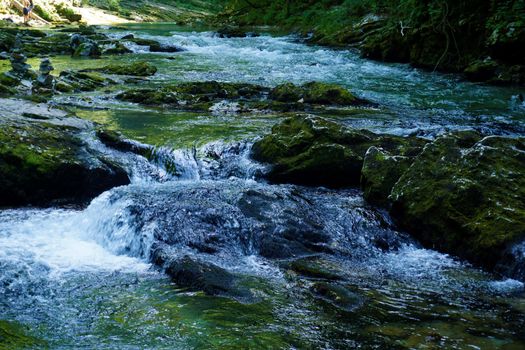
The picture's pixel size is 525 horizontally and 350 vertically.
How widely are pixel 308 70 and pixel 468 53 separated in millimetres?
5768

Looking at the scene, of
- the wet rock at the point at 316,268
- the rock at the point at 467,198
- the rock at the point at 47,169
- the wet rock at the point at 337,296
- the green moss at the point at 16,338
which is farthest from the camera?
the rock at the point at 47,169

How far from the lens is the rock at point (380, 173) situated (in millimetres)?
8164

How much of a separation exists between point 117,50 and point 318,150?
19487 mm

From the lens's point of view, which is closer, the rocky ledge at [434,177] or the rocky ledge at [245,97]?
the rocky ledge at [434,177]

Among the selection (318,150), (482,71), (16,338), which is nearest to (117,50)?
(482,71)

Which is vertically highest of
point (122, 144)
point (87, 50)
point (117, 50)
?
point (117, 50)

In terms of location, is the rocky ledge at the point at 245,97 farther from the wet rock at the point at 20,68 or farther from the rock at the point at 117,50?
the rock at the point at 117,50

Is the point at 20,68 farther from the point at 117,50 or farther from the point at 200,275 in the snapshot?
the point at 200,275

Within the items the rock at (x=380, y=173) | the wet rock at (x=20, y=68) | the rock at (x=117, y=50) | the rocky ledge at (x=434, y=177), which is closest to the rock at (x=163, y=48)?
the rock at (x=117, y=50)

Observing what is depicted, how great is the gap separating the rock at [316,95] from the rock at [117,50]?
44.3 ft

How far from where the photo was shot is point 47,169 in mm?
8500

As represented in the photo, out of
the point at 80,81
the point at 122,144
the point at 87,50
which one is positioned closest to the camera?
the point at 122,144

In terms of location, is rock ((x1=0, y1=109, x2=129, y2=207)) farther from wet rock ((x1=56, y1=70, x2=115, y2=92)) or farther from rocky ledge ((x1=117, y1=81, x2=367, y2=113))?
wet rock ((x1=56, y1=70, x2=115, y2=92))

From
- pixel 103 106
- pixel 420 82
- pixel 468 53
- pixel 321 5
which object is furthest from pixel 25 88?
pixel 321 5
